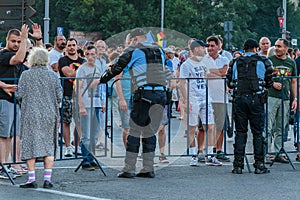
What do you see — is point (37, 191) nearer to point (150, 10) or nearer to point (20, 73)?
point (20, 73)

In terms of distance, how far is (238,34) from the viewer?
67.2 meters

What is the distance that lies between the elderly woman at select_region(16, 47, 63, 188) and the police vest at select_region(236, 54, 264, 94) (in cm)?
271

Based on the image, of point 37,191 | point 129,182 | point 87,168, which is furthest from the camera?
point 87,168

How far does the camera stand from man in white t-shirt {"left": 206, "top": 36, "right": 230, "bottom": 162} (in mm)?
12117

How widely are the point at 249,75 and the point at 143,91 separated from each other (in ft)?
4.97

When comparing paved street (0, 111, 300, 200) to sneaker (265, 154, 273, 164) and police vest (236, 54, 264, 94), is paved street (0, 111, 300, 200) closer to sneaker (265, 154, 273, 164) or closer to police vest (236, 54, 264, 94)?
sneaker (265, 154, 273, 164)

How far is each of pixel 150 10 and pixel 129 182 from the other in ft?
178

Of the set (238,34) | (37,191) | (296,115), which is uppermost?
(238,34)

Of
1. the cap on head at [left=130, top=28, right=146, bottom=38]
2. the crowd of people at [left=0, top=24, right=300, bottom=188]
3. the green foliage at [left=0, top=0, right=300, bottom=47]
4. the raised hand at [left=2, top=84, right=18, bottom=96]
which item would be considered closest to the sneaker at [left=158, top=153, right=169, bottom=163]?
the crowd of people at [left=0, top=24, right=300, bottom=188]

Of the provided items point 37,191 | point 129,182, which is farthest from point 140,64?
point 37,191

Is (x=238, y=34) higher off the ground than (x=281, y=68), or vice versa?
(x=238, y=34)

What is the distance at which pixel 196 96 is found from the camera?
469 inches

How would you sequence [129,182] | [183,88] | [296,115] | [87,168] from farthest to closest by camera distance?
[296,115], [183,88], [87,168], [129,182]

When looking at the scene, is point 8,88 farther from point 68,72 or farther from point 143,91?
point 68,72
